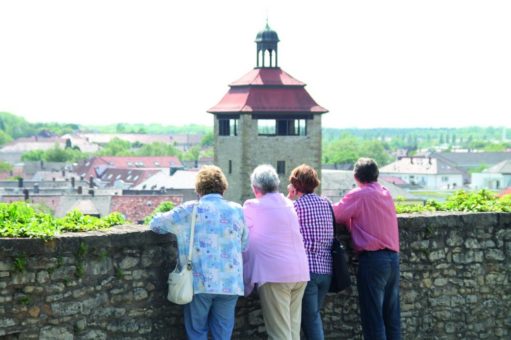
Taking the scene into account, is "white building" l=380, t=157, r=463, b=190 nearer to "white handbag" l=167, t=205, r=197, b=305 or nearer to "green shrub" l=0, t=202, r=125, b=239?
"green shrub" l=0, t=202, r=125, b=239

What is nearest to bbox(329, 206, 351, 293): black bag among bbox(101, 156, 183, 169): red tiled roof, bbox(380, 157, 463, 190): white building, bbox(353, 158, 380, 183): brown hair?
bbox(353, 158, 380, 183): brown hair

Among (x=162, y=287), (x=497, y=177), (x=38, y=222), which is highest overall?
(x=38, y=222)

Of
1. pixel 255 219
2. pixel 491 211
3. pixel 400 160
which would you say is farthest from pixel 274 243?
pixel 400 160

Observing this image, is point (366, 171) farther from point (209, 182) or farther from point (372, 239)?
point (209, 182)

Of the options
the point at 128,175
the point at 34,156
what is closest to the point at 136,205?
the point at 128,175

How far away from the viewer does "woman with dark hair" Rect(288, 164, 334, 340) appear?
26.2 feet

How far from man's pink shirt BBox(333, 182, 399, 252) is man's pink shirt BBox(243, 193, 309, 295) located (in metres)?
0.67

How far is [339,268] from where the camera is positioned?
8.14 meters

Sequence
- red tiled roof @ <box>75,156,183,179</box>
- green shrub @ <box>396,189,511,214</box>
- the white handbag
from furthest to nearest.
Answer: red tiled roof @ <box>75,156,183,179</box> < green shrub @ <box>396,189,511,214</box> < the white handbag

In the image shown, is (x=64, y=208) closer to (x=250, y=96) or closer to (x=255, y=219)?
(x=250, y=96)

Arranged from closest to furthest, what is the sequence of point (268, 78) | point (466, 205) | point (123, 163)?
point (466, 205) < point (268, 78) < point (123, 163)

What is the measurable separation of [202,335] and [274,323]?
56 cm

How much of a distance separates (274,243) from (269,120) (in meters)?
67.7

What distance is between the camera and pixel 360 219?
8.32m
